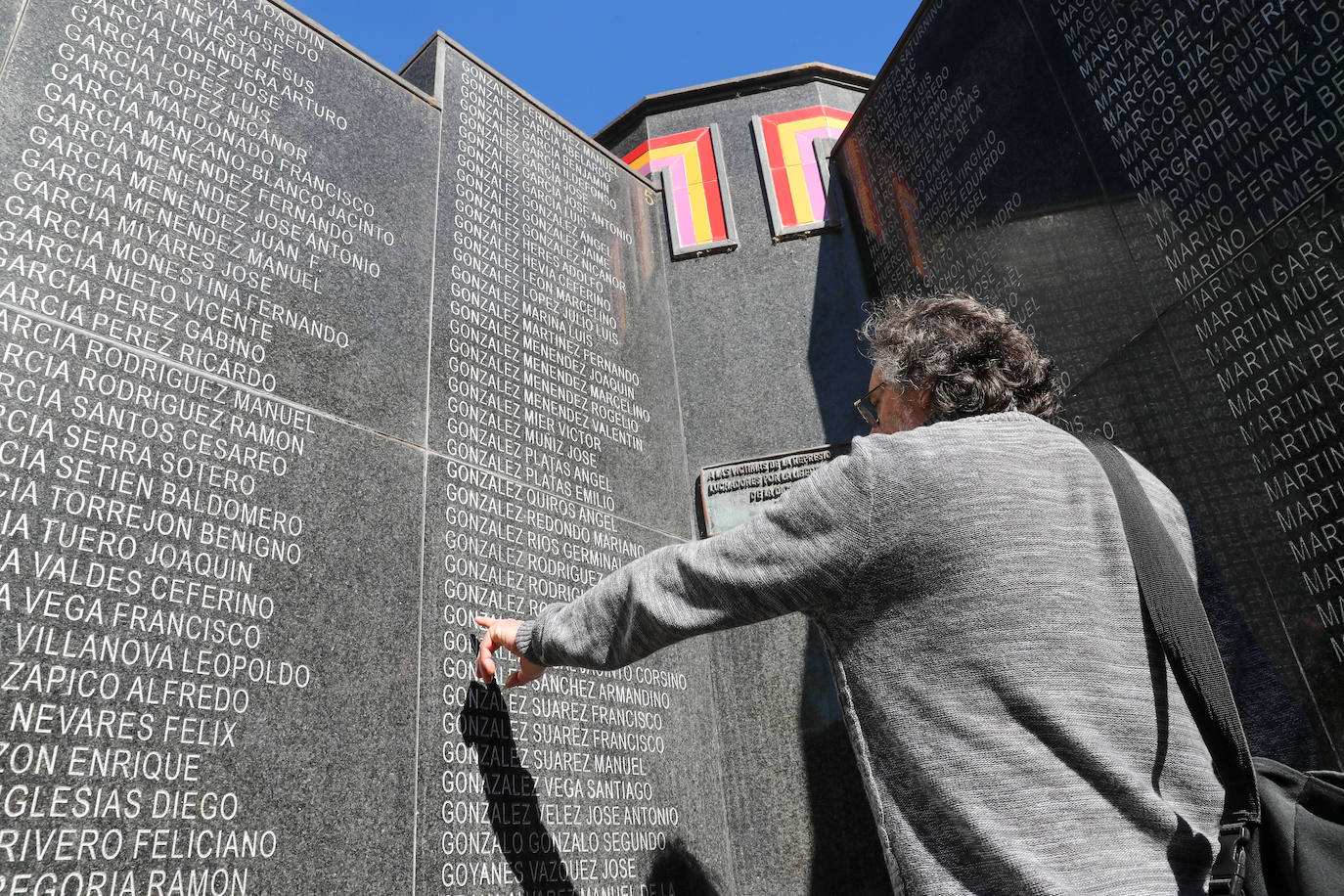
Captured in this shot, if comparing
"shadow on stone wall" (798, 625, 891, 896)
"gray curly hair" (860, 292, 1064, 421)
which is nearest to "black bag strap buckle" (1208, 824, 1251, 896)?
"gray curly hair" (860, 292, 1064, 421)

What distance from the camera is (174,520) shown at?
3160 millimetres

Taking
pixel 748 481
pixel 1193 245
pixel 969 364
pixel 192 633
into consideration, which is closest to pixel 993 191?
pixel 1193 245

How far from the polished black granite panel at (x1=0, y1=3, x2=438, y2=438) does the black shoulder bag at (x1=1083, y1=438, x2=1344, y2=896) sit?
3211mm

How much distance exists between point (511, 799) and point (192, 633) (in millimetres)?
1466

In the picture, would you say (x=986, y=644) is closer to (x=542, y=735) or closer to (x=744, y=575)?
(x=744, y=575)

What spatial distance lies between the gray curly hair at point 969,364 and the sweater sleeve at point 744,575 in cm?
48

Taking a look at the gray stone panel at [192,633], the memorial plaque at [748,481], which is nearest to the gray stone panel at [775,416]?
the memorial plaque at [748,481]

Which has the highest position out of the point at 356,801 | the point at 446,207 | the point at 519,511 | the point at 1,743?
the point at 446,207

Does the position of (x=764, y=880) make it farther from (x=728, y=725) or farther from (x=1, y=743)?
(x=1, y=743)

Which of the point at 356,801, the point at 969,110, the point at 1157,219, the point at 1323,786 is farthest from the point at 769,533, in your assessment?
the point at 969,110

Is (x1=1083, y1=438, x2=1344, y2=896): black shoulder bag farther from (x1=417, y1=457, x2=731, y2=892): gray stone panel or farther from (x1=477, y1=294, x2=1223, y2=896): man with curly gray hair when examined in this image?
(x1=417, y1=457, x2=731, y2=892): gray stone panel

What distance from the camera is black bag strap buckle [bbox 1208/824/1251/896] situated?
1.68 m

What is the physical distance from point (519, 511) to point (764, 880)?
2.39 meters

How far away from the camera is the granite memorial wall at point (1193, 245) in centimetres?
319
